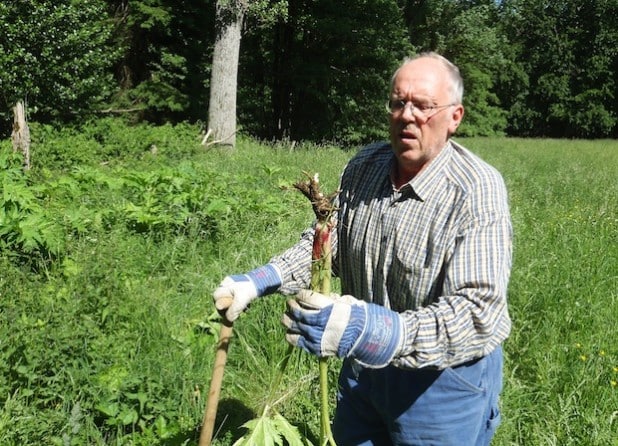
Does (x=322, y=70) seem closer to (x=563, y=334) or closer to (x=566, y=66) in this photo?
(x=563, y=334)

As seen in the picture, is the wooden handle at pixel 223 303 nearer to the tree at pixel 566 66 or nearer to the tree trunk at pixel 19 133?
the tree trunk at pixel 19 133

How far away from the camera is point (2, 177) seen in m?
5.36

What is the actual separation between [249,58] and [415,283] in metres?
19.8

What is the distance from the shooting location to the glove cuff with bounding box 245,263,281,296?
2.20 metres

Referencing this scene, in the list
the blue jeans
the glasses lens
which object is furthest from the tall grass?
the glasses lens

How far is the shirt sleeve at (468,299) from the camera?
171cm

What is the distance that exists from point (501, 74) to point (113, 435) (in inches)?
1919

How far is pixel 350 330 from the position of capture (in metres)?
1.67

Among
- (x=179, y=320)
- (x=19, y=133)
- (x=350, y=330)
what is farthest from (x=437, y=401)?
(x=19, y=133)

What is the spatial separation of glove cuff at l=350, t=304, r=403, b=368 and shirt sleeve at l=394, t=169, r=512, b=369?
4cm

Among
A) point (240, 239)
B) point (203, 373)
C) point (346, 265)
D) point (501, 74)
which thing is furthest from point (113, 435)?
point (501, 74)

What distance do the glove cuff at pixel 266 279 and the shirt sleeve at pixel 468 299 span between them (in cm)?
62

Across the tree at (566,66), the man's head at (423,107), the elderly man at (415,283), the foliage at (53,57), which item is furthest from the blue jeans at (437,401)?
the tree at (566,66)

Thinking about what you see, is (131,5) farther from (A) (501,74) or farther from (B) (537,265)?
(A) (501,74)
